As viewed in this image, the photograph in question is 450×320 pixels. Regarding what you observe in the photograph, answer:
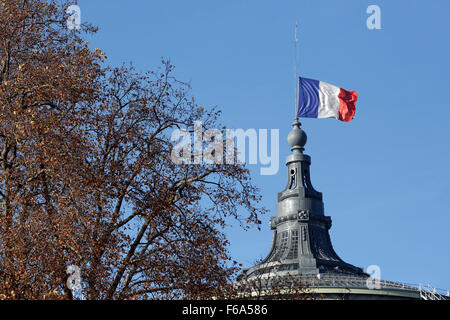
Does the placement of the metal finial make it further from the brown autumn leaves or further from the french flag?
the brown autumn leaves

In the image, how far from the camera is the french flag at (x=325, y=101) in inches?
2985

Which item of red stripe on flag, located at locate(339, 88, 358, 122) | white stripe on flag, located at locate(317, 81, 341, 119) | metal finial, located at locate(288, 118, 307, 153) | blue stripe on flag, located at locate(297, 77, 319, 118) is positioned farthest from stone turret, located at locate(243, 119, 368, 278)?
red stripe on flag, located at locate(339, 88, 358, 122)

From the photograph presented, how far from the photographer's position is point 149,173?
3086cm

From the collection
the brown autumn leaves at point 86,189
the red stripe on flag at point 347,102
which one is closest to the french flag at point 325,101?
the red stripe on flag at point 347,102

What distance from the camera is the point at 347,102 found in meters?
75.9

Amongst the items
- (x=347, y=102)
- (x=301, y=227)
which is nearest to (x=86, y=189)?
(x=347, y=102)

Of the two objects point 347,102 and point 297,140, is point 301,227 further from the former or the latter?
point 347,102

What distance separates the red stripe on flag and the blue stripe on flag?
3.60 metres

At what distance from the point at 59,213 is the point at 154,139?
5473 mm
